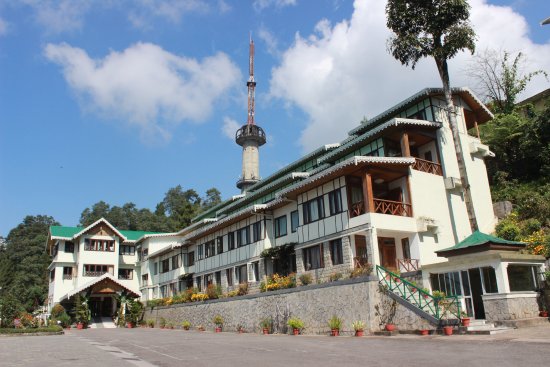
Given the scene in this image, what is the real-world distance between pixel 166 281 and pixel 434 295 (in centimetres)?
3479

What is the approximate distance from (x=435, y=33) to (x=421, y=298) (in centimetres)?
1520

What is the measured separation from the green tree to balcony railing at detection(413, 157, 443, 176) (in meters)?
46.7

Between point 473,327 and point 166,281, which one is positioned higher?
point 166,281

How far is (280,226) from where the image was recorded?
31.7 metres

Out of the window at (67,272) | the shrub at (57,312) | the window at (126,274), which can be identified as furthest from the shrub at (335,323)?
the window at (126,274)

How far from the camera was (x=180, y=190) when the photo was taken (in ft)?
313

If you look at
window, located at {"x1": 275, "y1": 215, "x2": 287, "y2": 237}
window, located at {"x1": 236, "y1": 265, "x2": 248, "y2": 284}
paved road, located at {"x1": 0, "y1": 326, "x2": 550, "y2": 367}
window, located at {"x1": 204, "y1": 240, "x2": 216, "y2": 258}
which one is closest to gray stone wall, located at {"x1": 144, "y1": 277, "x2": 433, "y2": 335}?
window, located at {"x1": 236, "y1": 265, "x2": 248, "y2": 284}

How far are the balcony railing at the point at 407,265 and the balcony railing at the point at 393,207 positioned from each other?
2492 mm

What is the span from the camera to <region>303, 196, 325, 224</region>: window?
26.7 meters

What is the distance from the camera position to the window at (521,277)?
18.9 metres

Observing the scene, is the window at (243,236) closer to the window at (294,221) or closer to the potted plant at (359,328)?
the window at (294,221)

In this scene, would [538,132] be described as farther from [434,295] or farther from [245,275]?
[245,275]

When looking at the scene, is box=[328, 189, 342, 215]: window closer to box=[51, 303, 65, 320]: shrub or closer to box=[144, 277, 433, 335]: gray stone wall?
box=[144, 277, 433, 335]: gray stone wall

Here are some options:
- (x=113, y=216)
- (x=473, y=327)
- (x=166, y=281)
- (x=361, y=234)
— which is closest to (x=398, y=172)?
(x=361, y=234)
